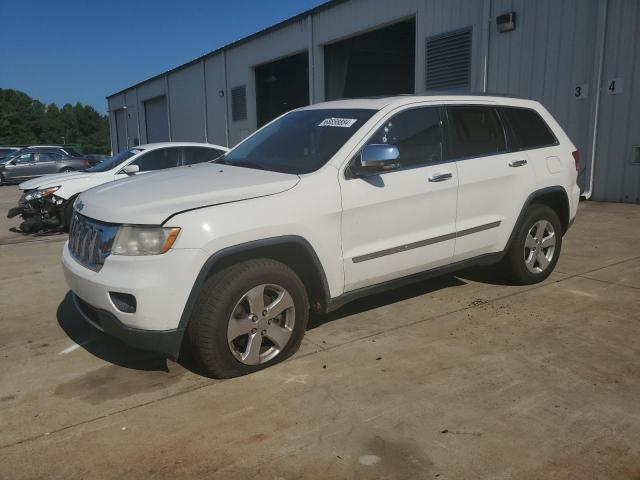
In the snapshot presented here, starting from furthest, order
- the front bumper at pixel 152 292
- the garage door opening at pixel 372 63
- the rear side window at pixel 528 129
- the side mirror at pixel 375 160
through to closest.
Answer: the garage door opening at pixel 372 63
the rear side window at pixel 528 129
the side mirror at pixel 375 160
the front bumper at pixel 152 292

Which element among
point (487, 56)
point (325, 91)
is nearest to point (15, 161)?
point (325, 91)

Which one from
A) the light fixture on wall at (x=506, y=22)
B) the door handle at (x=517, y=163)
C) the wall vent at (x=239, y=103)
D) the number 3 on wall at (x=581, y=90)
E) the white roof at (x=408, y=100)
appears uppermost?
the light fixture on wall at (x=506, y=22)

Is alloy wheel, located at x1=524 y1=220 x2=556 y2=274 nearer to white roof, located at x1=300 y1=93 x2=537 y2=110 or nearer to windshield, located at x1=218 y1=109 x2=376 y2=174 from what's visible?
white roof, located at x1=300 y1=93 x2=537 y2=110

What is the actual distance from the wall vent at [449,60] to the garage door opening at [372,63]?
1866 mm

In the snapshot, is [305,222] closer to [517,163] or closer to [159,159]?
[517,163]

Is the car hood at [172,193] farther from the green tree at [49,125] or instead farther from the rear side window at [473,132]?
the green tree at [49,125]

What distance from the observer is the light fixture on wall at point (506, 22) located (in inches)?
463

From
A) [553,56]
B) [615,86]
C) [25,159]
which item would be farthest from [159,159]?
[25,159]

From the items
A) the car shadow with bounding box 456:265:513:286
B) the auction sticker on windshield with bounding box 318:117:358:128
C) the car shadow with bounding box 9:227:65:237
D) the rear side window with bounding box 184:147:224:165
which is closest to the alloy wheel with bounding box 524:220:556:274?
the car shadow with bounding box 456:265:513:286

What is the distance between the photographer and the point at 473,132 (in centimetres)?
469

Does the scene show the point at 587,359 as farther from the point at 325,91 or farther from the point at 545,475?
the point at 325,91

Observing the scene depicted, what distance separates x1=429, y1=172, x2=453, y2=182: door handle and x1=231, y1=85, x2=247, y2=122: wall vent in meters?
19.3

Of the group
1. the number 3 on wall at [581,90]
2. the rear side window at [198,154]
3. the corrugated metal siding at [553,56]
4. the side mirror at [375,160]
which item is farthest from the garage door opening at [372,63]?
the side mirror at [375,160]

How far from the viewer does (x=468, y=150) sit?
15.1 feet
